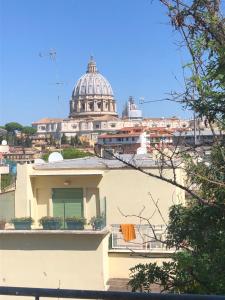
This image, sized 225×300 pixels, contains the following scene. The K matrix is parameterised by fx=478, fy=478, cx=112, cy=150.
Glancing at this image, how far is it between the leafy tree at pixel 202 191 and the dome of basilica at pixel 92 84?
121m

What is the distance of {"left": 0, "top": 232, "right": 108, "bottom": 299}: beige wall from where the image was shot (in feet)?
34.3

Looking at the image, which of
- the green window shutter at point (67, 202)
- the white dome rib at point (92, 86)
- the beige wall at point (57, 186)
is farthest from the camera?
the white dome rib at point (92, 86)

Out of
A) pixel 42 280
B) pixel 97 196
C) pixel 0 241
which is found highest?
pixel 97 196

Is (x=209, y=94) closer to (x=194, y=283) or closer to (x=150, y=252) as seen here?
(x=194, y=283)

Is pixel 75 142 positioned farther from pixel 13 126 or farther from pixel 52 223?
pixel 52 223

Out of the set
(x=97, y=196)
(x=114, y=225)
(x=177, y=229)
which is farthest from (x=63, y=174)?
(x=177, y=229)

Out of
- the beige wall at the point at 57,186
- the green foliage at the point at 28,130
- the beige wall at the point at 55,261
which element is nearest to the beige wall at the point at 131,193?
the beige wall at the point at 57,186

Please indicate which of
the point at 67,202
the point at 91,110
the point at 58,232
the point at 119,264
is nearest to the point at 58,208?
the point at 67,202

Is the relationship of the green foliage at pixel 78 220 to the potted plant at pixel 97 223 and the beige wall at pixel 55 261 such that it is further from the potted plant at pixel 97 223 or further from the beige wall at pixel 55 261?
the beige wall at pixel 55 261

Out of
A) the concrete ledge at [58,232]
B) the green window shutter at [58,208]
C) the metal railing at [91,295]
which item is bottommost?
the concrete ledge at [58,232]

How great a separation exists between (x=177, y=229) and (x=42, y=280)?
7109mm

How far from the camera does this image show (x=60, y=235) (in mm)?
10570

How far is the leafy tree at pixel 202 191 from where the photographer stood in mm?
2779

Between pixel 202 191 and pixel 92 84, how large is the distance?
122m
